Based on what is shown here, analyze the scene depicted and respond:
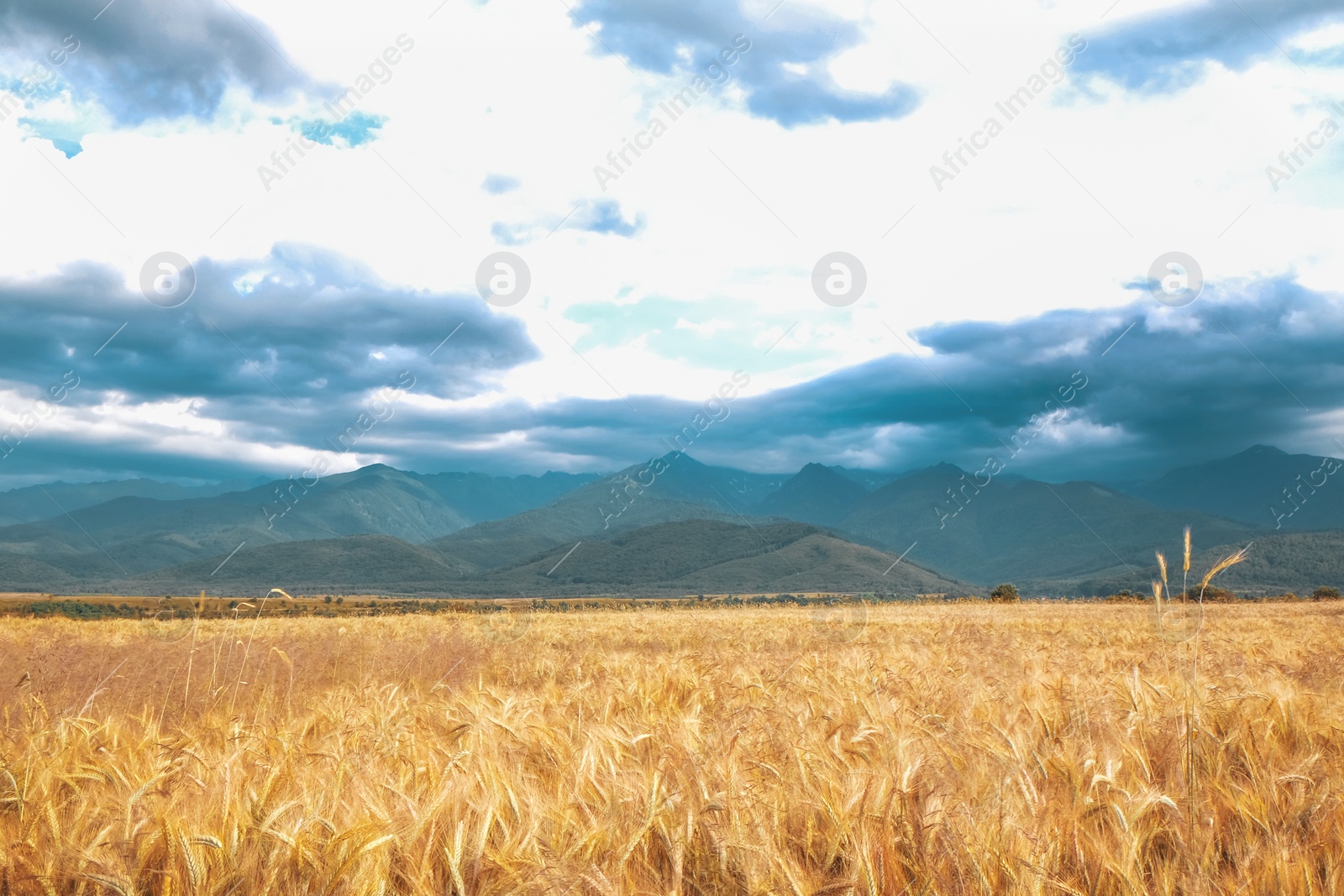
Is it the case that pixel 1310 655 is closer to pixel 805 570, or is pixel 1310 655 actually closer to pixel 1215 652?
pixel 1215 652

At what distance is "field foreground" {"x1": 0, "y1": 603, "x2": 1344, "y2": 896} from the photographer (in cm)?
255

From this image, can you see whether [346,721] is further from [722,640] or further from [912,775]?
[722,640]

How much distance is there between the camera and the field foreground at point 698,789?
2.55 metres

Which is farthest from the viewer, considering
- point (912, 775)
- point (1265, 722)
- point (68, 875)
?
point (1265, 722)

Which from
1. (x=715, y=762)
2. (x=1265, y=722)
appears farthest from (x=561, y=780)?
(x=1265, y=722)

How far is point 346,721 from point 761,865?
A: 3.59 m

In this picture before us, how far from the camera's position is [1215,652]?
9.52 meters

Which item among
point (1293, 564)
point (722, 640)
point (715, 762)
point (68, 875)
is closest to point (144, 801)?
point (68, 875)

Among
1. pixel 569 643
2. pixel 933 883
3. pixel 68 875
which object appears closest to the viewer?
pixel 933 883

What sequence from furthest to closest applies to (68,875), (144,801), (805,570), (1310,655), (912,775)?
(805,570) → (1310,655) → (912,775) → (144,801) → (68,875)

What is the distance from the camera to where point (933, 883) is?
7.88ft

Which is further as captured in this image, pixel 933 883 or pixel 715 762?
pixel 715 762

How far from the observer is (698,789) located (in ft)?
10.4

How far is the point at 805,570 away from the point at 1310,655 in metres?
176
